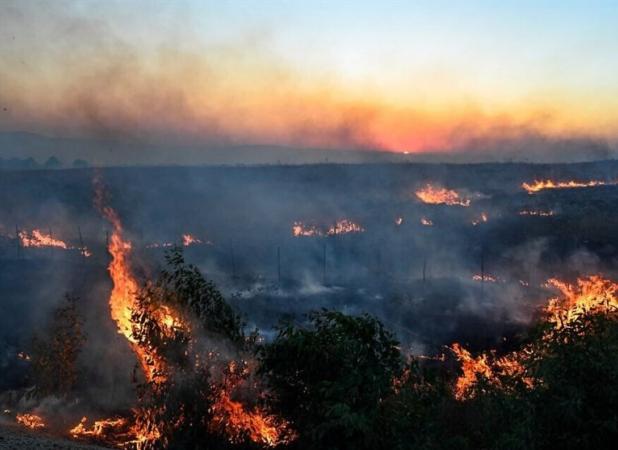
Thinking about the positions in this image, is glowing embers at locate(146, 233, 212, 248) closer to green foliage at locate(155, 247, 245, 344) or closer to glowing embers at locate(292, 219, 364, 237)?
glowing embers at locate(292, 219, 364, 237)

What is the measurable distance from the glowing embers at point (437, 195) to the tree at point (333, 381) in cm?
6666

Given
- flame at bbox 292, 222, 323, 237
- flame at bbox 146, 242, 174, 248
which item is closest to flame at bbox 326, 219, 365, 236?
flame at bbox 292, 222, 323, 237

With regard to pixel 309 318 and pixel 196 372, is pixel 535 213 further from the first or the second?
pixel 196 372

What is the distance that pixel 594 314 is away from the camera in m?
8.23

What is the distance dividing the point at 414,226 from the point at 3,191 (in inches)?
1663

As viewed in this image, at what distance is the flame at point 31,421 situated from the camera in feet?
48.0

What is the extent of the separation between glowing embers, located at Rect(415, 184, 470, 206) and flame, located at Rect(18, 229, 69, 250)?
45933 mm

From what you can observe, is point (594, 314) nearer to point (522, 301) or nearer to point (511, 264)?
point (522, 301)

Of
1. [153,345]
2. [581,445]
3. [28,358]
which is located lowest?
[28,358]

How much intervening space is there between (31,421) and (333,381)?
1143 centimetres

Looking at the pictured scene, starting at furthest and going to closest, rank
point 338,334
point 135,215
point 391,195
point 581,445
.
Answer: point 391,195 → point 135,215 → point 338,334 → point 581,445

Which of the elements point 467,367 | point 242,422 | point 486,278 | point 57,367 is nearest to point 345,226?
point 486,278

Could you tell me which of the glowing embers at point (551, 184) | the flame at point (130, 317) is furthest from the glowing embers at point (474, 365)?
the glowing embers at point (551, 184)

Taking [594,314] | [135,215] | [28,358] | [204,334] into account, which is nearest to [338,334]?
[204,334]
